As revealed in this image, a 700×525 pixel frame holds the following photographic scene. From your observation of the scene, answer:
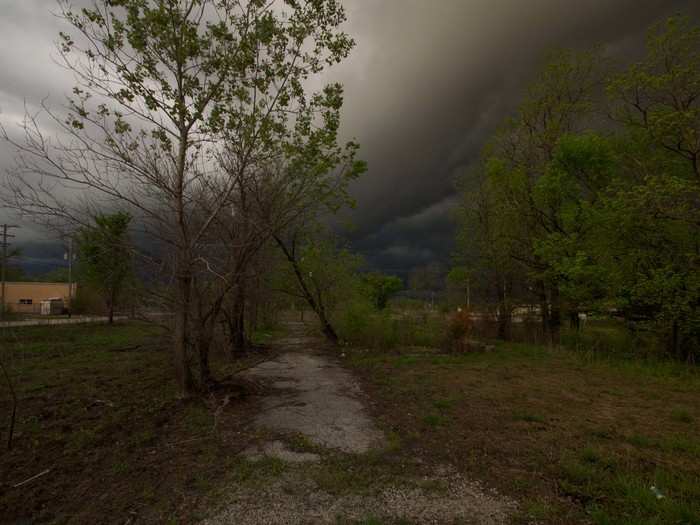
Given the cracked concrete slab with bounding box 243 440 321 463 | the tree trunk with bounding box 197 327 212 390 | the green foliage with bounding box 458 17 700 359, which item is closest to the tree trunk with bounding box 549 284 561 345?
the green foliage with bounding box 458 17 700 359

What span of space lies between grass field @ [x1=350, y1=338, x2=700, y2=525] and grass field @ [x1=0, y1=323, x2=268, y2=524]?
260 centimetres

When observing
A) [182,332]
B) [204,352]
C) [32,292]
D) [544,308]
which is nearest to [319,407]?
[204,352]

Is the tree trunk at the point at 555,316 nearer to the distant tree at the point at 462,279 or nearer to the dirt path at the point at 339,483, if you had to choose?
the distant tree at the point at 462,279

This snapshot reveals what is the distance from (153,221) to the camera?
548 cm

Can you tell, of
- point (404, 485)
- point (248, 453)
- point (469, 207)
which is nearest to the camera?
point (404, 485)

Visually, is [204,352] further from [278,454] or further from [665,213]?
[665,213]

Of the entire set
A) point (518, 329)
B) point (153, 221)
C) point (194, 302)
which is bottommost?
point (518, 329)

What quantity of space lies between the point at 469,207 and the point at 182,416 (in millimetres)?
16432

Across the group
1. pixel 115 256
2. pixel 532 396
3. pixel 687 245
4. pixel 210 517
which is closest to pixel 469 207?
pixel 687 245

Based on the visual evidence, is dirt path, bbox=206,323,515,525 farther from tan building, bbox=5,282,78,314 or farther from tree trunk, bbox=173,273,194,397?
tan building, bbox=5,282,78,314

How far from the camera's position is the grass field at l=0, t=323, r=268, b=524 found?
2.81 metres

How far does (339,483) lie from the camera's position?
322 cm

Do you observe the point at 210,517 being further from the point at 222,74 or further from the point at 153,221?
the point at 222,74

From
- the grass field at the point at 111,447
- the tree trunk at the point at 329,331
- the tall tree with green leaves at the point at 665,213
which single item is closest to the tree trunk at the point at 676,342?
A: the tall tree with green leaves at the point at 665,213
